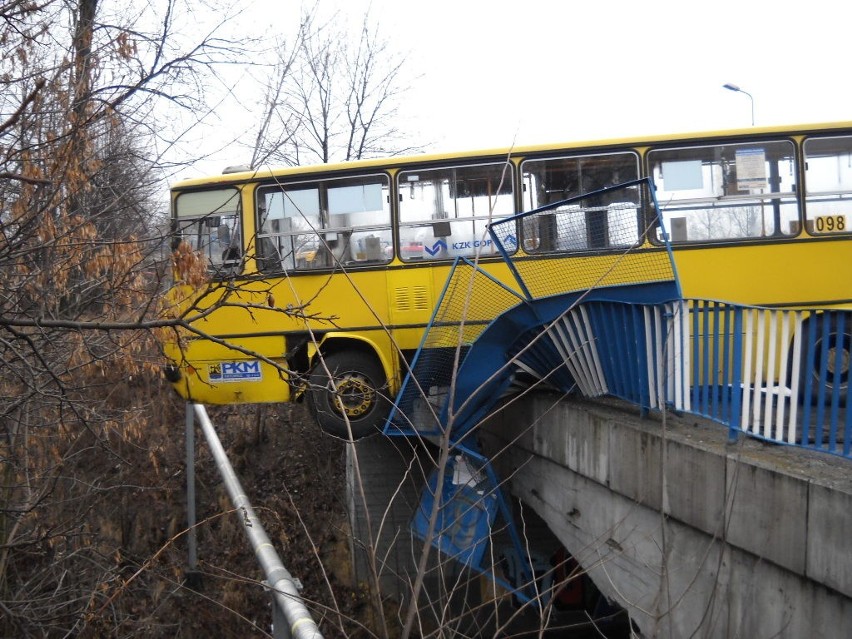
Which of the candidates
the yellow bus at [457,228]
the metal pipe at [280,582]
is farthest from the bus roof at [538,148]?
the metal pipe at [280,582]

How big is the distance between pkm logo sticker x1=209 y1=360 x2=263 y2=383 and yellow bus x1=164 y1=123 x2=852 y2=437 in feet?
0.05

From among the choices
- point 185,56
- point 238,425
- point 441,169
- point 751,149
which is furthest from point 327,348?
point 238,425

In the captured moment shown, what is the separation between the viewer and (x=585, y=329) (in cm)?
733

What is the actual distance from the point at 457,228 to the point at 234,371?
10.7 ft

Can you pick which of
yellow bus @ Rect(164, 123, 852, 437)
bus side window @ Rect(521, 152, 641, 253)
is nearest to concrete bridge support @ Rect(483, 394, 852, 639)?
bus side window @ Rect(521, 152, 641, 253)

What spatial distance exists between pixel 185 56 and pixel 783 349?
4545mm

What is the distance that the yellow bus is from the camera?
968cm

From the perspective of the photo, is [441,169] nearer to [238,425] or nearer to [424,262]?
[424,262]

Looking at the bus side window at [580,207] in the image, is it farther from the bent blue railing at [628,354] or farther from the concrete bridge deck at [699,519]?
the concrete bridge deck at [699,519]

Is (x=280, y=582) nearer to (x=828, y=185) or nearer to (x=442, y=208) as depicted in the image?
(x=442, y=208)

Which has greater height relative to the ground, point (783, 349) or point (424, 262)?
point (424, 262)

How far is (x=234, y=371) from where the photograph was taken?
10.5 meters

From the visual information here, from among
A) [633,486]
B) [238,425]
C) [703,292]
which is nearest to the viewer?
[633,486]

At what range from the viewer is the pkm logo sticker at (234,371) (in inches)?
411
